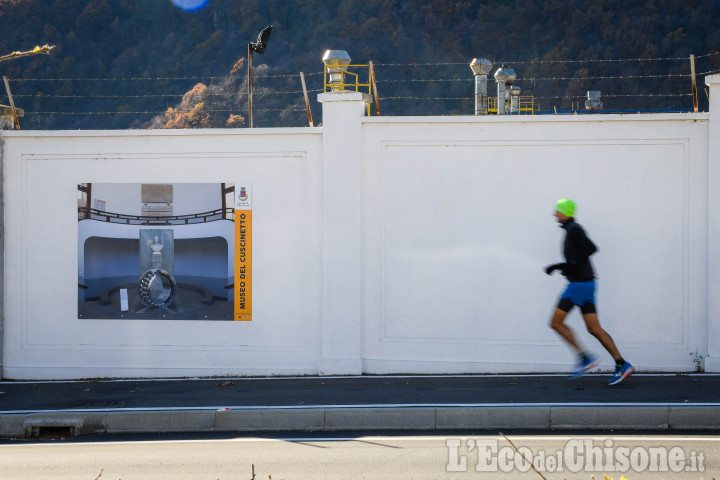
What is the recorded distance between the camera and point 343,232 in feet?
38.9

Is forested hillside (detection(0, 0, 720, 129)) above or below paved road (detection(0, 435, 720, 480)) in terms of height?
above

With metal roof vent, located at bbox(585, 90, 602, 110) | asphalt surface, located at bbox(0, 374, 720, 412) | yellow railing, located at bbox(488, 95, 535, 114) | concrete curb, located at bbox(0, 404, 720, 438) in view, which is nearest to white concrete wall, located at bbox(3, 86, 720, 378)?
asphalt surface, located at bbox(0, 374, 720, 412)

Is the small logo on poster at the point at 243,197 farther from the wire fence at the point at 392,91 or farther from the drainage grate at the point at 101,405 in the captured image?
the wire fence at the point at 392,91

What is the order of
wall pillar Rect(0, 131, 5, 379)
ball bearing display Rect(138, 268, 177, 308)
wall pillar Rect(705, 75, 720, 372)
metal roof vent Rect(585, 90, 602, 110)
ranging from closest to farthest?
wall pillar Rect(705, 75, 720, 372) → ball bearing display Rect(138, 268, 177, 308) → wall pillar Rect(0, 131, 5, 379) → metal roof vent Rect(585, 90, 602, 110)

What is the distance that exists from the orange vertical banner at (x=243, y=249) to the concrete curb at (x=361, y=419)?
9.34 feet

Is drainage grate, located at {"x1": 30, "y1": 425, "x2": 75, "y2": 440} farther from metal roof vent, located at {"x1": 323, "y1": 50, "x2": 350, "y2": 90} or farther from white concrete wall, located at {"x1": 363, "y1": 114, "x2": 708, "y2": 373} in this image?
metal roof vent, located at {"x1": 323, "y1": 50, "x2": 350, "y2": 90}

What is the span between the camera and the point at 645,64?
4506 cm

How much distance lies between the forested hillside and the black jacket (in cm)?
3096

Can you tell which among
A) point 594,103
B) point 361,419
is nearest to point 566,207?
point 361,419

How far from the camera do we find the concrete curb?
8477mm

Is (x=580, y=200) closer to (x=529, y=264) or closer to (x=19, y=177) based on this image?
(x=529, y=264)

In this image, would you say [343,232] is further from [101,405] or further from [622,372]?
[622,372]

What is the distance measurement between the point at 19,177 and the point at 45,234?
92 cm

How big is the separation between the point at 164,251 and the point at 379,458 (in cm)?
590
